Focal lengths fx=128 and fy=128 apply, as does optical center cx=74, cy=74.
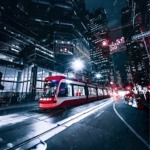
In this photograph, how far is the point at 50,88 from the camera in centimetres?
1266

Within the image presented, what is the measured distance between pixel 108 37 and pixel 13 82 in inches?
779

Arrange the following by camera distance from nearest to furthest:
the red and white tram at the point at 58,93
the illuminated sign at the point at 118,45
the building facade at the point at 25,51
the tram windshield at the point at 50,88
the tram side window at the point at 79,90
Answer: the red and white tram at the point at 58,93
the tram windshield at the point at 50,88
the tram side window at the point at 79,90
the illuminated sign at the point at 118,45
the building facade at the point at 25,51

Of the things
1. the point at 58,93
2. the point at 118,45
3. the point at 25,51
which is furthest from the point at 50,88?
the point at 25,51

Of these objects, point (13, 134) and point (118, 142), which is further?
point (13, 134)

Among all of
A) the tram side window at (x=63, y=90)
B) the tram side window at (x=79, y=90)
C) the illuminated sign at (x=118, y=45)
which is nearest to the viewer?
the tram side window at (x=63, y=90)

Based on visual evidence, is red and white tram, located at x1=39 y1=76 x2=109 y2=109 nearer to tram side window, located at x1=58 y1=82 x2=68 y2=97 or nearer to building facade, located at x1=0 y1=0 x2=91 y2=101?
tram side window, located at x1=58 y1=82 x2=68 y2=97

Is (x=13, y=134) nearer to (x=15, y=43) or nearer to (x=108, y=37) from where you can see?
(x=108, y=37)

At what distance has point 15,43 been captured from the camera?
87.4 ft

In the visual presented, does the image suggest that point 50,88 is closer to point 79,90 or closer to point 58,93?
point 58,93

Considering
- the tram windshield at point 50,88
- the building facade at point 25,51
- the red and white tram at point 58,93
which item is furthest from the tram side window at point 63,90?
the building facade at point 25,51

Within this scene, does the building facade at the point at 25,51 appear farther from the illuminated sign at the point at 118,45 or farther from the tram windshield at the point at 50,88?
the illuminated sign at the point at 118,45

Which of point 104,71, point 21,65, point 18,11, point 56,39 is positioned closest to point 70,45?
point 56,39

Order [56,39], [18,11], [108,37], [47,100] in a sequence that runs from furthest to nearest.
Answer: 1. [56,39]
2. [18,11]
3. [108,37]
4. [47,100]

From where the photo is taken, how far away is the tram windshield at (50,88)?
40.1 ft
